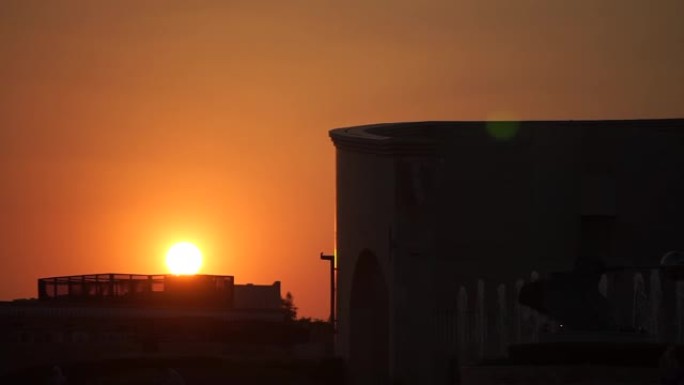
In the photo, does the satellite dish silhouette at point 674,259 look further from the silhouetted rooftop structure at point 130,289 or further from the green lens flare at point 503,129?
the silhouetted rooftop structure at point 130,289

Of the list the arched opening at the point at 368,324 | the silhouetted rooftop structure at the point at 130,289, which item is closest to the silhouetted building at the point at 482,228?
the arched opening at the point at 368,324

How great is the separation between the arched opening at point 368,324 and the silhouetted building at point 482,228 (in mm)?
35

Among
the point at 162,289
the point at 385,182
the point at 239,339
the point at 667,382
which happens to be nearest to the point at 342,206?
the point at 385,182

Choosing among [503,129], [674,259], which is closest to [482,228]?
[503,129]

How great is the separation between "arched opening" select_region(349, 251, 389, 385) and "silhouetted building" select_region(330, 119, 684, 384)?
0.11 feet

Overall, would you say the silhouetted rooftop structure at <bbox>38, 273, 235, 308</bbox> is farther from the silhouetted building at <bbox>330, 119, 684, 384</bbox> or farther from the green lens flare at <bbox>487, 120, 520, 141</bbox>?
the green lens flare at <bbox>487, 120, 520, 141</bbox>

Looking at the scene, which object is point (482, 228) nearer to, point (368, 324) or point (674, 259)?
point (368, 324)

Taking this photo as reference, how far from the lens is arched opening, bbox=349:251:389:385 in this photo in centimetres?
4428

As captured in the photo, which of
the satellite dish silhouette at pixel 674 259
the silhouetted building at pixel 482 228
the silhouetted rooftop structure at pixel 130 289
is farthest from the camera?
the silhouetted rooftop structure at pixel 130 289

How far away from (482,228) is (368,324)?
4193mm

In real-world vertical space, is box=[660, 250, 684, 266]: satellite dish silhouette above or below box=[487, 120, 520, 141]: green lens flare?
below

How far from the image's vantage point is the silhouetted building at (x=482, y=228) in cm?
4119

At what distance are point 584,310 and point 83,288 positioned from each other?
26364 mm

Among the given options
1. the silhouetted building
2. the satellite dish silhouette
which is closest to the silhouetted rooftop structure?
the silhouetted building
